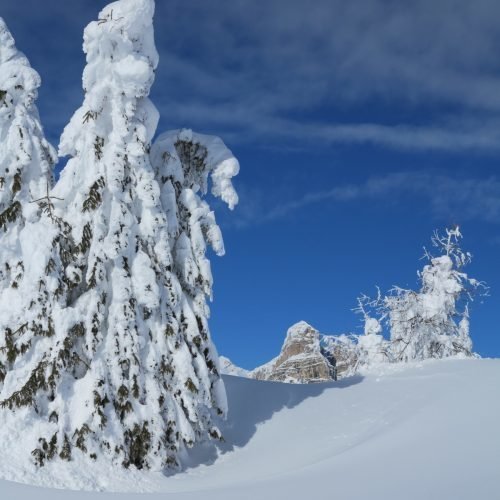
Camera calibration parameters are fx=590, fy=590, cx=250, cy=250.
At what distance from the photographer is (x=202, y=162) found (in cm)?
1823

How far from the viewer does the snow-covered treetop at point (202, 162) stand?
1744 centimetres

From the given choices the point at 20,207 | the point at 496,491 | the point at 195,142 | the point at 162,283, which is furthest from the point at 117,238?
the point at 496,491

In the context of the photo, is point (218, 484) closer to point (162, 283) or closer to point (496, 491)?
point (162, 283)

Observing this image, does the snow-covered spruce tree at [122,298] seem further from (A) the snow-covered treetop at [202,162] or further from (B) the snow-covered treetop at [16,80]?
(B) the snow-covered treetop at [16,80]

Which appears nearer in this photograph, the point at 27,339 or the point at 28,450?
the point at 28,450

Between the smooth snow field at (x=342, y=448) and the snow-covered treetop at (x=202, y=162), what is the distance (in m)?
6.86

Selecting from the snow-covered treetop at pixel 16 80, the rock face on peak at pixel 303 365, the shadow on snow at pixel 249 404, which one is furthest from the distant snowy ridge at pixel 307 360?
the snow-covered treetop at pixel 16 80

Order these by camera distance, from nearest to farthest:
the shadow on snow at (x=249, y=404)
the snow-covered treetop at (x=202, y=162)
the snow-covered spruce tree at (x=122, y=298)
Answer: the snow-covered spruce tree at (x=122, y=298) < the shadow on snow at (x=249, y=404) < the snow-covered treetop at (x=202, y=162)

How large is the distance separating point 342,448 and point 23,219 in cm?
1033

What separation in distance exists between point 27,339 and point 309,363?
113 ft

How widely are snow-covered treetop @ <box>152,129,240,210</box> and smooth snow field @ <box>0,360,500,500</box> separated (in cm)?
686

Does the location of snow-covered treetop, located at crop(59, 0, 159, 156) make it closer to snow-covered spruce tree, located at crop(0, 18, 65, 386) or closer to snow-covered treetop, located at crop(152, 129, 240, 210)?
snow-covered spruce tree, located at crop(0, 18, 65, 386)

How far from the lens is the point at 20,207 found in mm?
15977

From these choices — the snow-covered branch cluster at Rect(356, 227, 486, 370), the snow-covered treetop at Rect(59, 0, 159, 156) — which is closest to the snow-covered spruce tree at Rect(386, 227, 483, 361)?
the snow-covered branch cluster at Rect(356, 227, 486, 370)
